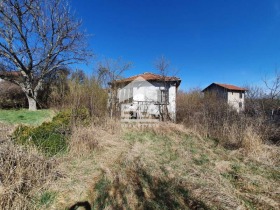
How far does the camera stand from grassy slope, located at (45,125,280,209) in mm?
2752

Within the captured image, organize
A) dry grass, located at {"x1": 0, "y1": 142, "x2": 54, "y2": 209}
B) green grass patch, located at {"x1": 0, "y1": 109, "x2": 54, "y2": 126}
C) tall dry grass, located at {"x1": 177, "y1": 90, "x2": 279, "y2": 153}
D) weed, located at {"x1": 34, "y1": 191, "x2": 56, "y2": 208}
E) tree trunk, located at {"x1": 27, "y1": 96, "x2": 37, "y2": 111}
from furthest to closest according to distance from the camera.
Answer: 1. tree trunk, located at {"x1": 27, "y1": 96, "x2": 37, "y2": 111}
2. green grass patch, located at {"x1": 0, "y1": 109, "x2": 54, "y2": 126}
3. tall dry grass, located at {"x1": 177, "y1": 90, "x2": 279, "y2": 153}
4. weed, located at {"x1": 34, "y1": 191, "x2": 56, "y2": 208}
5. dry grass, located at {"x1": 0, "y1": 142, "x2": 54, "y2": 209}

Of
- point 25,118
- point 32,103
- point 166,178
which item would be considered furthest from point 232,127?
point 32,103

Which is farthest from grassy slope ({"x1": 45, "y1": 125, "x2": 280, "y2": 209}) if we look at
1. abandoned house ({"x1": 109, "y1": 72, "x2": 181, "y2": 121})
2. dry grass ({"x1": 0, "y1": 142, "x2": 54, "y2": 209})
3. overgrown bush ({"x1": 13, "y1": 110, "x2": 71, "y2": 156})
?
abandoned house ({"x1": 109, "y1": 72, "x2": 181, "y2": 121})

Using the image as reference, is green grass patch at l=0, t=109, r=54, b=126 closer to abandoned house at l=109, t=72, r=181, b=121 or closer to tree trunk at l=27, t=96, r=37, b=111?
tree trunk at l=27, t=96, r=37, b=111

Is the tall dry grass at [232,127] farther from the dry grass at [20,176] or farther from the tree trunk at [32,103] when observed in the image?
the tree trunk at [32,103]

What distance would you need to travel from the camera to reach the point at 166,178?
3547 mm

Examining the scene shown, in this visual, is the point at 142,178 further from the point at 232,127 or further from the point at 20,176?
the point at 232,127

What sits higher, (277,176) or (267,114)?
(267,114)

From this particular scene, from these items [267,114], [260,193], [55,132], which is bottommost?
[260,193]

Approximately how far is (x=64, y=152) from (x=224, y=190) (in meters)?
3.82

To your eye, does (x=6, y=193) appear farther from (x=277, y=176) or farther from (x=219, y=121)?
(x=219, y=121)

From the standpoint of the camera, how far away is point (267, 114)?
7055 mm

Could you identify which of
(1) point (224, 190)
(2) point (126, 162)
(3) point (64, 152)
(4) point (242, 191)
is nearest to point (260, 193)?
(4) point (242, 191)

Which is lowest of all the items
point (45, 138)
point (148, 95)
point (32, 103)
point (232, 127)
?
point (45, 138)
